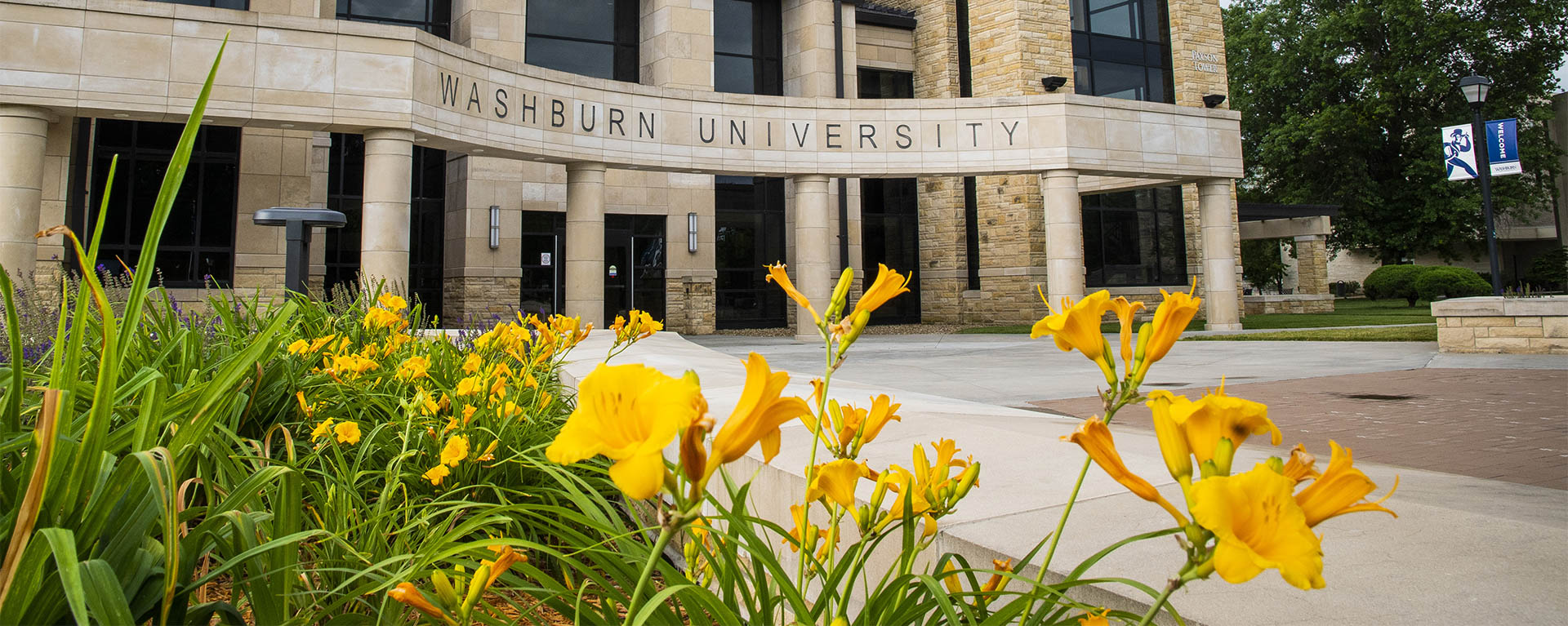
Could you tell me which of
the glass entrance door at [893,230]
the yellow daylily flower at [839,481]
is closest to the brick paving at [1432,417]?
the yellow daylily flower at [839,481]

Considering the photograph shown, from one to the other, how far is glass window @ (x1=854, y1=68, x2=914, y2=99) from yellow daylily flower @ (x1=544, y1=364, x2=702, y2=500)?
2511 centimetres

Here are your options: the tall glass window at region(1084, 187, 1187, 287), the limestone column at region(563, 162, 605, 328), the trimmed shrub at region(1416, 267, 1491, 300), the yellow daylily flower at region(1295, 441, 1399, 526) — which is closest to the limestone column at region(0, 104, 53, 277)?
the limestone column at region(563, 162, 605, 328)

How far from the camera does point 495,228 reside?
18562mm

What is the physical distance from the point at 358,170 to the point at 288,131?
8.87 feet

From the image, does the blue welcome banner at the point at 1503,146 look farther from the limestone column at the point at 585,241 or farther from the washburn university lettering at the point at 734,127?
the limestone column at the point at 585,241

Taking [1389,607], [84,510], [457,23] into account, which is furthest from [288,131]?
[1389,607]

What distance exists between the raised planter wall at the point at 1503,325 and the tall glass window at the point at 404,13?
65.1 feet

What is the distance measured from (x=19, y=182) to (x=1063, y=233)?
1691 centimetres

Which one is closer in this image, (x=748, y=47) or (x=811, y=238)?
(x=811, y=238)

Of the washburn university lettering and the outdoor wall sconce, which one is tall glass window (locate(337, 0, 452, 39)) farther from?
the outdoor wall sconce

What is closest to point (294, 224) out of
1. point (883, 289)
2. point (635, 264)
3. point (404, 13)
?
point (883, 289)

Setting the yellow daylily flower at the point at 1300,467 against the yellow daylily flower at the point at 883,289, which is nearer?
the yellow daylily flower at the point at 1300,467

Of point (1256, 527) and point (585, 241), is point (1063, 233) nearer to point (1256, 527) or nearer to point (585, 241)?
point (585, 241)

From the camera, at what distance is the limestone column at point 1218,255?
59.0 feet
